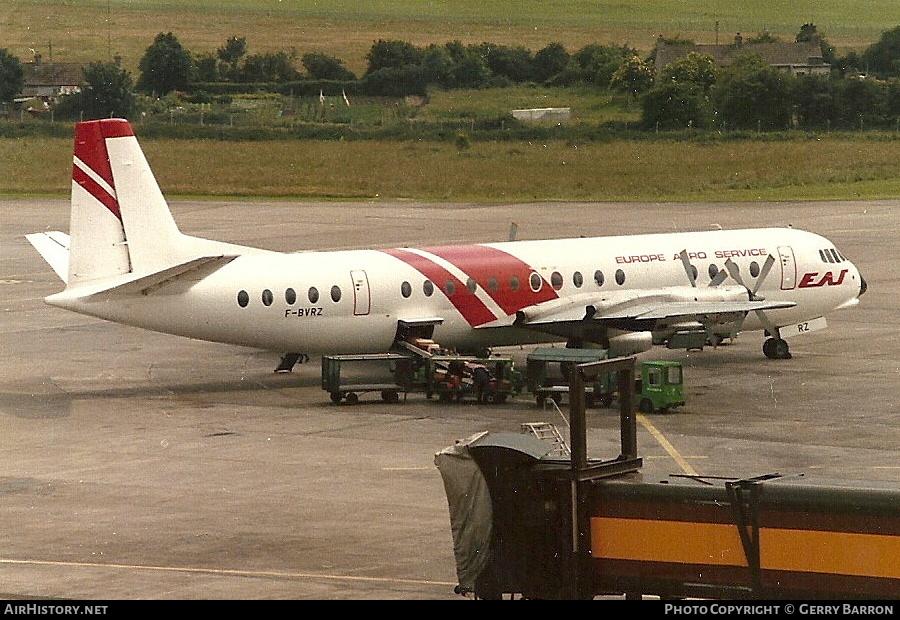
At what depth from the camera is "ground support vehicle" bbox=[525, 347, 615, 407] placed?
38312 mm

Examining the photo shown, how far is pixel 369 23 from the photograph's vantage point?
300 ft

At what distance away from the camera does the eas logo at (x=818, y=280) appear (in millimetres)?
46438

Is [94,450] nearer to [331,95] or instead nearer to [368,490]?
[368,490]

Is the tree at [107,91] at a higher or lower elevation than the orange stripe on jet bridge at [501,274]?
higher

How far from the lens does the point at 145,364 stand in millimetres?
46500

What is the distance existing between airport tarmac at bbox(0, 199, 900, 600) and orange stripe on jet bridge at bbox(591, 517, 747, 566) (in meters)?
6.86

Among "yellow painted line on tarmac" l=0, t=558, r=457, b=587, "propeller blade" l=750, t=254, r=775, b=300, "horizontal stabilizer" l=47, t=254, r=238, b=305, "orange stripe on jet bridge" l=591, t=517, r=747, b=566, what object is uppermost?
"orange stripe on jet bridge" l=591, t=517, r=747, b=566

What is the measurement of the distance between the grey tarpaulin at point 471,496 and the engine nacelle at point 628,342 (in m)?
→ 24.4

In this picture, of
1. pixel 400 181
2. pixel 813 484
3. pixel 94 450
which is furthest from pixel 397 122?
pixel 813 484

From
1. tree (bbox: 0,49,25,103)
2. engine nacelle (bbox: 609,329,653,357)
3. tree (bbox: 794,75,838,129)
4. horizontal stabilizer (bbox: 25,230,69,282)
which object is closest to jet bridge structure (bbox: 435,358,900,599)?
engine nacelle (bbox: 609,329,653,357)

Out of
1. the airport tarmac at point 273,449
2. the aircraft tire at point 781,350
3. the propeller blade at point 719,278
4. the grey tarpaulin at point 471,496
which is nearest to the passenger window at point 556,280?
the airport tarmac at point 273,449

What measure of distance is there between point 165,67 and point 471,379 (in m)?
69.8

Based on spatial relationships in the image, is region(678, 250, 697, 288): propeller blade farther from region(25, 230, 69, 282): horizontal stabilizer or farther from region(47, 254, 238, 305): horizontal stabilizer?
region(25, 230, 69, 282): horizontal stabilizer

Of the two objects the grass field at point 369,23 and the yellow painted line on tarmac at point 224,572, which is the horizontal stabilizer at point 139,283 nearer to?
the yellow painted line on tarmac at point 224,572
